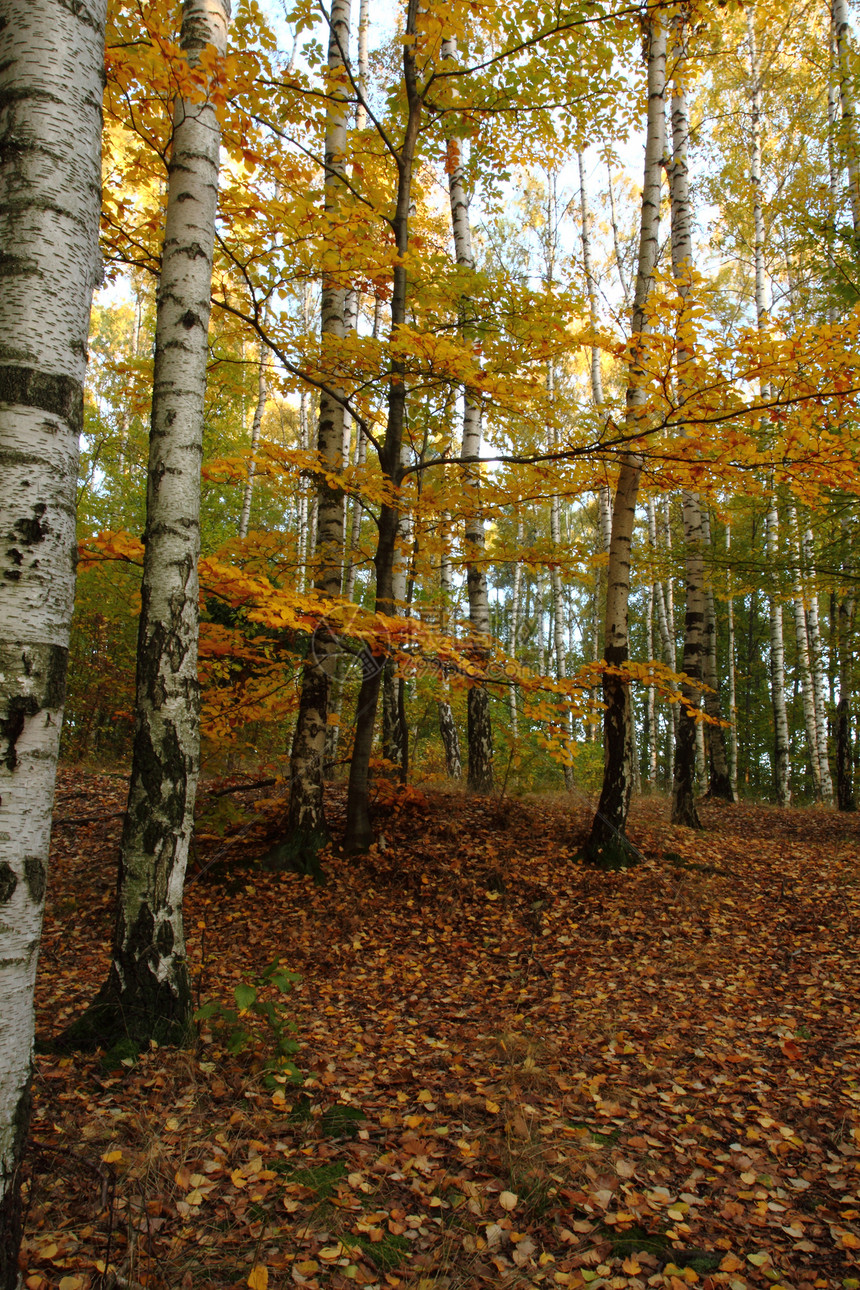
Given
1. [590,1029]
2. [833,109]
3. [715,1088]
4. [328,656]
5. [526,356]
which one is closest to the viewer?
[715,1088]

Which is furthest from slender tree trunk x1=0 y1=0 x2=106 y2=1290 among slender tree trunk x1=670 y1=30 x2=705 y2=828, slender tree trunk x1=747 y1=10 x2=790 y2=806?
slender tree trunk x1=747 y1=10 x2=790 y2=806

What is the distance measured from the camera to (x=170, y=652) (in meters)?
3.18

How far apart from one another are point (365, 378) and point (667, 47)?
5.02m

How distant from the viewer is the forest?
1.66 meters

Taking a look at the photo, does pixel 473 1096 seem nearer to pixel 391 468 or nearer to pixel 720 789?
pixel 391 468

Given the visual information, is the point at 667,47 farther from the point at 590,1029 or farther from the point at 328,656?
the point at 590,1029

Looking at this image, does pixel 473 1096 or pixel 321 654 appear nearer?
pixel 473 1096

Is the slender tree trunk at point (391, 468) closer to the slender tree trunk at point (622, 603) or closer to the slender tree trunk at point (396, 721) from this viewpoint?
the slender tree trunk at point (396, 721)

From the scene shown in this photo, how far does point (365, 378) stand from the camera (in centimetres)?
562

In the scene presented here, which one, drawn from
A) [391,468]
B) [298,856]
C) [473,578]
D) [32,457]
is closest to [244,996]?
[32,457]

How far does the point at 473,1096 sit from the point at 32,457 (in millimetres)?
3231

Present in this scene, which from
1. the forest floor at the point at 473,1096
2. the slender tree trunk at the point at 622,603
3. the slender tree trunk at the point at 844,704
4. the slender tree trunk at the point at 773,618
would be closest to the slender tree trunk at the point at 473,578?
the slender tree trunk at the point at 622,603

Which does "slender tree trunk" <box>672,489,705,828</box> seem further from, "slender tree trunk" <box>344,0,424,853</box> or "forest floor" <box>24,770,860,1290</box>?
"slender tree trunk" <box>344,0,424,853</box>

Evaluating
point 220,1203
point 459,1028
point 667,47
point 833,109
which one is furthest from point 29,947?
point 833,109
